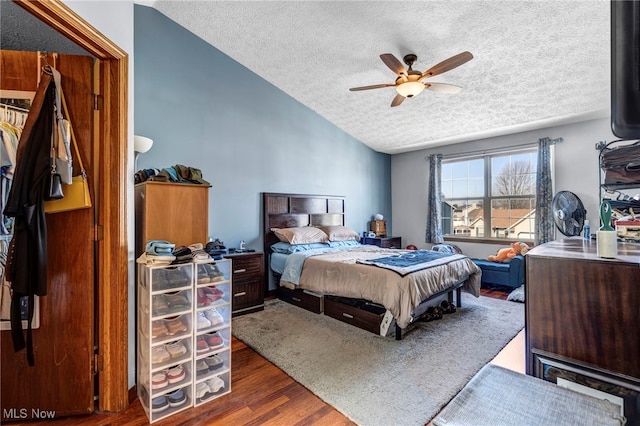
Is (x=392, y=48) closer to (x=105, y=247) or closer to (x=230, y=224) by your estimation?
(x=230, y=224)

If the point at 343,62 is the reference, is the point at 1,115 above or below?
below

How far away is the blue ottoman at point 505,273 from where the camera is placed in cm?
435

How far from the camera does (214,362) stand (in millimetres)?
2061

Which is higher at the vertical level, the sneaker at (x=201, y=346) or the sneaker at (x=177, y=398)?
the sneaker at (x=201, y=346)

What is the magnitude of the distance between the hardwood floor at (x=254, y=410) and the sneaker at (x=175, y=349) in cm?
34

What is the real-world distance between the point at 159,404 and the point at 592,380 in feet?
7.40

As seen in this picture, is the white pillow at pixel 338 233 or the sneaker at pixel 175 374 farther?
the white pillow at pixel 338 233

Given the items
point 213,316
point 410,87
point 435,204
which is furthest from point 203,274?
point 435,204

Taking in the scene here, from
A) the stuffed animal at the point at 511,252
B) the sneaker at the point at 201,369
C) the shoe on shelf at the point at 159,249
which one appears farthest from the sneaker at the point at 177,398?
the stuffed animal at the point at 511,252

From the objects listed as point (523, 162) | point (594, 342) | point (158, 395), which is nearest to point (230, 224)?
point (158, 395)

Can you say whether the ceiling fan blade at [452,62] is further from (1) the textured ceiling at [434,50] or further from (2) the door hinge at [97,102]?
(2) the door hinge at [97,102]

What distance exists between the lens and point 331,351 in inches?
103

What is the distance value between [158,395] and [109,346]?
17.0 inches

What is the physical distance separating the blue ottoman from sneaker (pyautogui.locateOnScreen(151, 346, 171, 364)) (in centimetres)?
445
